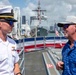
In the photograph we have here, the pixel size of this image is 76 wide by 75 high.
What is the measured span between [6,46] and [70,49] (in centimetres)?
77

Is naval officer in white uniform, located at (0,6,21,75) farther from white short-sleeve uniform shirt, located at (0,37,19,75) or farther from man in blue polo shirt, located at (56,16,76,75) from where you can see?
man in blue polo shirt, located at (56,16,76,75)

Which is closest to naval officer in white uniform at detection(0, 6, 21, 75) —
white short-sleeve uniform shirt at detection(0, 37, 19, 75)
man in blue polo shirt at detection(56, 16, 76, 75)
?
white short-sleeve uniform shirt at detection(0, 37, 19, 75)

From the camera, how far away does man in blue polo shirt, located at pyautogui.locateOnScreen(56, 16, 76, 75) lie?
3265mm

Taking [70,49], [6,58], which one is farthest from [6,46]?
[70,49]

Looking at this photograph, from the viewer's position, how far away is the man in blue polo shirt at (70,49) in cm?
326

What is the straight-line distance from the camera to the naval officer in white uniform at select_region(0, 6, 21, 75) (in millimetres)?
3316

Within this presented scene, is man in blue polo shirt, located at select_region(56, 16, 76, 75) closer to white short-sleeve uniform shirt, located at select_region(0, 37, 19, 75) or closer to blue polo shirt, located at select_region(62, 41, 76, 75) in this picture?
blue polo shirt, located at select_region(62, 41, 76, 75)

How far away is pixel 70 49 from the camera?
11.0ft

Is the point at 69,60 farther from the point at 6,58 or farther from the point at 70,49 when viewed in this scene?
the point at 6,58

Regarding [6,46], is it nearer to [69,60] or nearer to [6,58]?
[6,58]

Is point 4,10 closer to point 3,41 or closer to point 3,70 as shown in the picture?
point 3,41

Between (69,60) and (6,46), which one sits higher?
(6,46)

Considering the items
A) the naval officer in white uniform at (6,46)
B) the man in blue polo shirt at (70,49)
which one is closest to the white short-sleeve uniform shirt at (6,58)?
the naval officer in white uniform at (6,46)

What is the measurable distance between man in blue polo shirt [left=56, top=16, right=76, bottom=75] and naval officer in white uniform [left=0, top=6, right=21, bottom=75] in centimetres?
61
